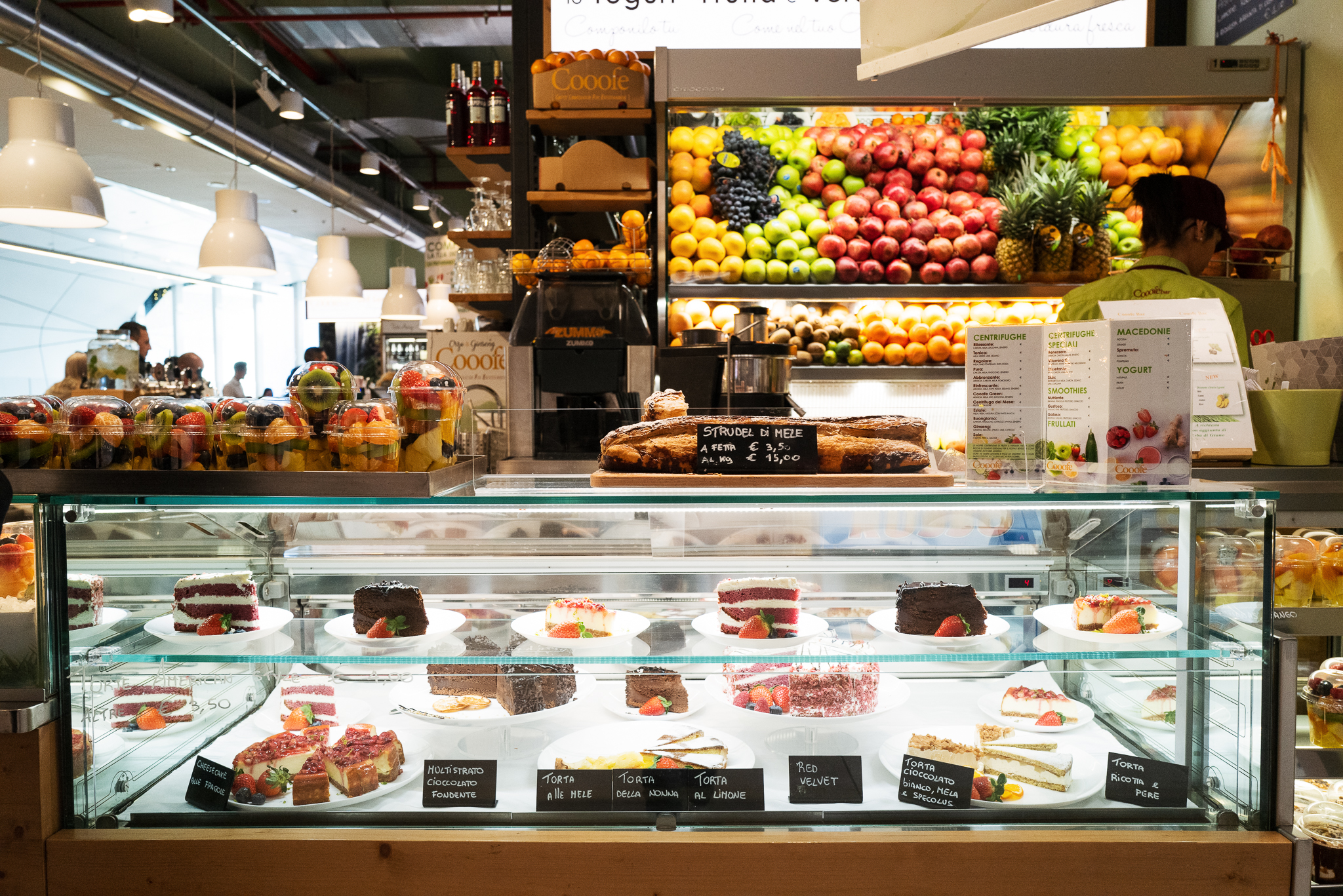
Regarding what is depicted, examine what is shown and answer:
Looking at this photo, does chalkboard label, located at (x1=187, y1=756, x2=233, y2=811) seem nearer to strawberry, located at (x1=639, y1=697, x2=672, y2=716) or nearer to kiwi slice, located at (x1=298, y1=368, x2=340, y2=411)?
kiwi slice, located at (x1=298, y1=368, x2=340, y2=411)

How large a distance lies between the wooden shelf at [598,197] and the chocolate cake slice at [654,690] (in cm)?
281

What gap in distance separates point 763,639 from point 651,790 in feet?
1.24

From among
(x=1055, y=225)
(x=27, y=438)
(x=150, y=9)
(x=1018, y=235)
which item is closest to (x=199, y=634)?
(x=27, y=438)

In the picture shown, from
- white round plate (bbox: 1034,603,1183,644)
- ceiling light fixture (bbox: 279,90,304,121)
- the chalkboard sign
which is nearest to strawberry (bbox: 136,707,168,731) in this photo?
white round plate (bbox: 1034,603,1183,644)

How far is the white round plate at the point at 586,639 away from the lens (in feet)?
5.74

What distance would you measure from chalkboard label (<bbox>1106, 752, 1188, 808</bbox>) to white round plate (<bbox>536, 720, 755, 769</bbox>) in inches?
28.3

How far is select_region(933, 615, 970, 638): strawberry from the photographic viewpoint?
70.5 inches

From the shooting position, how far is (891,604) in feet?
6.33

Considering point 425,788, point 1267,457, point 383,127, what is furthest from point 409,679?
point 383,127

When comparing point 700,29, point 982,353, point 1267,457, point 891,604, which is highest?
point 700,29

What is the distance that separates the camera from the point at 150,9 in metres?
4.97

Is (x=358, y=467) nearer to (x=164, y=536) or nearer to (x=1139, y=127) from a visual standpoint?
(x=164, y=536)

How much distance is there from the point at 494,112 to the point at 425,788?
390 cm

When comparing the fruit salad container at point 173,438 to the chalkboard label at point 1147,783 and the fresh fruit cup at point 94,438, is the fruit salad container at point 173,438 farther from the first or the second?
the chalkboard label at point 1147,783
